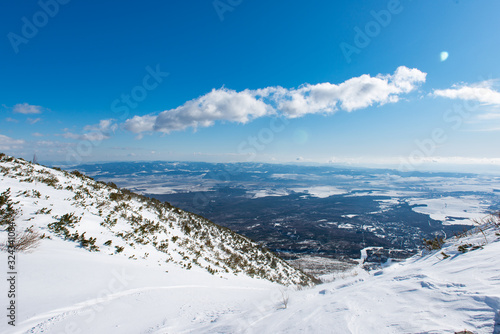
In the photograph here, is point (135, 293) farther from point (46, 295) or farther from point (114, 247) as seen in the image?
point (114, 247)

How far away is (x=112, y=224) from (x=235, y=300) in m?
9.11

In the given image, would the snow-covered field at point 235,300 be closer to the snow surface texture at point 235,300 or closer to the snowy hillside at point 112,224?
the snow surface texture at point 235,300

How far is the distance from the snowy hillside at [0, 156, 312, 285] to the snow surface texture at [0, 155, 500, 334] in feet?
1.96

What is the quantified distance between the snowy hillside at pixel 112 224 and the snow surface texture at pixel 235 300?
599 millimetres

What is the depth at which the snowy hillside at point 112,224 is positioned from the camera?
9586 mm

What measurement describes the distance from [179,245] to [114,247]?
5.32 metres

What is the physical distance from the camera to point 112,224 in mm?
12375

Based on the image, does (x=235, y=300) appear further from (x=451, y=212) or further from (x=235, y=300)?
(x=451, y=212)

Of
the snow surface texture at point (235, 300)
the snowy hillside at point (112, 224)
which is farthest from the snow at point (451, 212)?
the snow surface texture at point (235, 300)

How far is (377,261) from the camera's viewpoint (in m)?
60.6

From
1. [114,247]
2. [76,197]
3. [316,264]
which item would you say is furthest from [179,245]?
[316,264]

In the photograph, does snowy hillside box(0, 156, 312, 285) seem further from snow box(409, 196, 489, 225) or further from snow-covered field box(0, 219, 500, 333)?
snow box(409, 196, 489, 225)

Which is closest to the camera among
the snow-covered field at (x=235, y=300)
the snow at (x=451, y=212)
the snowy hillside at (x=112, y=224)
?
the snow-covered field at (x=235, y=300)

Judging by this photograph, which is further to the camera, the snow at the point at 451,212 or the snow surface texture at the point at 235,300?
the snow at the point at 451,212
